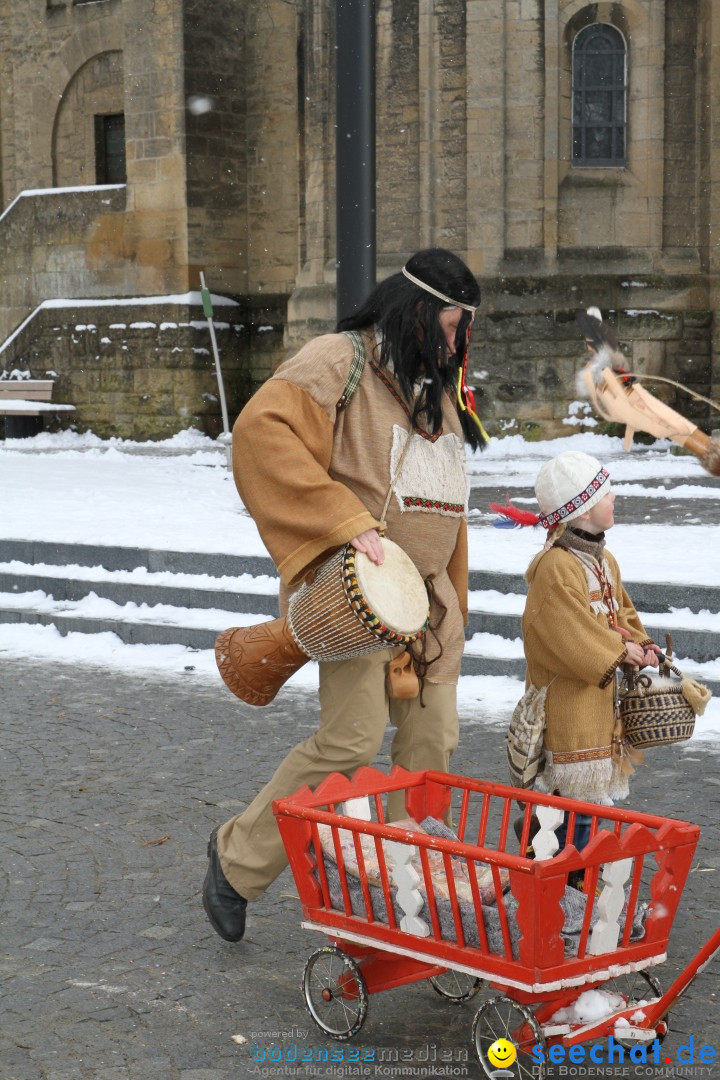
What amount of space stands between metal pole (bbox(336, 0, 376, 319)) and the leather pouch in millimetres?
4183

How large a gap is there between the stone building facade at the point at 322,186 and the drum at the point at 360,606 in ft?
44.5

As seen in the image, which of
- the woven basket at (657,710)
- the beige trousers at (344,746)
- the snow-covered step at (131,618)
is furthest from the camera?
the snow-covered step at (131,618)

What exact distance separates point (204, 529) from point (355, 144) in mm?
3646

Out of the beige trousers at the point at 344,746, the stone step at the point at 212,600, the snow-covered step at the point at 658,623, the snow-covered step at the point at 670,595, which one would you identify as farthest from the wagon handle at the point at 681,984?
the snow-covered step at the point at 670,595

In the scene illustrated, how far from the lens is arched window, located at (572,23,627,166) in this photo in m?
17.6

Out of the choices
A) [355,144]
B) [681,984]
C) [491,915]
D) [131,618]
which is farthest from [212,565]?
[681,984]

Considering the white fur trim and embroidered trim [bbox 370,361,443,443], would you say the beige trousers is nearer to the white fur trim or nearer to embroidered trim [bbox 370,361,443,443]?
the white fur trim

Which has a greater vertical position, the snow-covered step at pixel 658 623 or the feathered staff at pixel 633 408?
the feathered staff at pixel 633 408

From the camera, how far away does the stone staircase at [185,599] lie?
25.8 ft

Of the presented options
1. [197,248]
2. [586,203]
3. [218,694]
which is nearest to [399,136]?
[586,203]

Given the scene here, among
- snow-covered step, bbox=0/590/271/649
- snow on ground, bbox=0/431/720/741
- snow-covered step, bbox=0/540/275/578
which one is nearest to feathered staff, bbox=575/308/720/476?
snow on ground, bbox=0/431/720/741

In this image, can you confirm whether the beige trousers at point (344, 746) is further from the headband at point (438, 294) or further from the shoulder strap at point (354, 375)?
the headband at point (438, 294)

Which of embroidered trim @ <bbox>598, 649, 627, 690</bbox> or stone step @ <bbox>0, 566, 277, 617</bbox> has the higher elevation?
embroidered trim @ <bbox>598, 649, 627, 690</bbox>

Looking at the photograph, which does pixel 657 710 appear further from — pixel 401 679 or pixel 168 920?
pixel 168 920
